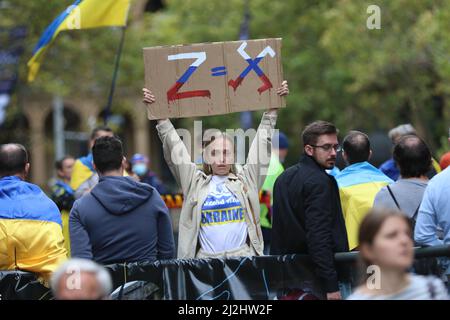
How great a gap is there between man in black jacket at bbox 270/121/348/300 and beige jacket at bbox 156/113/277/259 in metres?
0.37

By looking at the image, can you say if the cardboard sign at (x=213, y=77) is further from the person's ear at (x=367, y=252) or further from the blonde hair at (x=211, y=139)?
the person's ear at (x=367, y=252)

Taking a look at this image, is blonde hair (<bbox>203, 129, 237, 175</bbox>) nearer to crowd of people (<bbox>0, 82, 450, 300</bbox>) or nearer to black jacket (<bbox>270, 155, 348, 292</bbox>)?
crowd of people (<bbox>0, 82, 450, 300</bbox>)

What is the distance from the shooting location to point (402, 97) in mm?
28141

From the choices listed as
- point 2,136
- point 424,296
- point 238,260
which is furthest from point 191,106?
point 2,136

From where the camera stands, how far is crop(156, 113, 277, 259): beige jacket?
6762mm

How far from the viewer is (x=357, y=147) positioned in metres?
7.40

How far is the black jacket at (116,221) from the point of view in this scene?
6.41 metres

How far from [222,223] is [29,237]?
1343mm

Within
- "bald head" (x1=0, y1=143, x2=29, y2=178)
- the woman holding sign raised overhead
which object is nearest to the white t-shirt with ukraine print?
the woman holding sign raised overhead

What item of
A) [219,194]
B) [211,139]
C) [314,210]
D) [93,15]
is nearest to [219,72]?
[211,139]

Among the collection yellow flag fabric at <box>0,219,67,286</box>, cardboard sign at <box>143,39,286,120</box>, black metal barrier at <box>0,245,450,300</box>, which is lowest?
black metal barrier at <box>0,245,450,300</box>

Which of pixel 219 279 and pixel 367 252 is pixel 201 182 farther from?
pixel 367 252

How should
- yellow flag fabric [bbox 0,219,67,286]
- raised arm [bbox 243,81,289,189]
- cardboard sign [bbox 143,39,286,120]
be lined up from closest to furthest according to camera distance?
yellow flag fabric [bbox 0,219,67,286]
raised arm [bbox 243,81,289,189]
cardboard sign [bbox 143,39,286,120]
